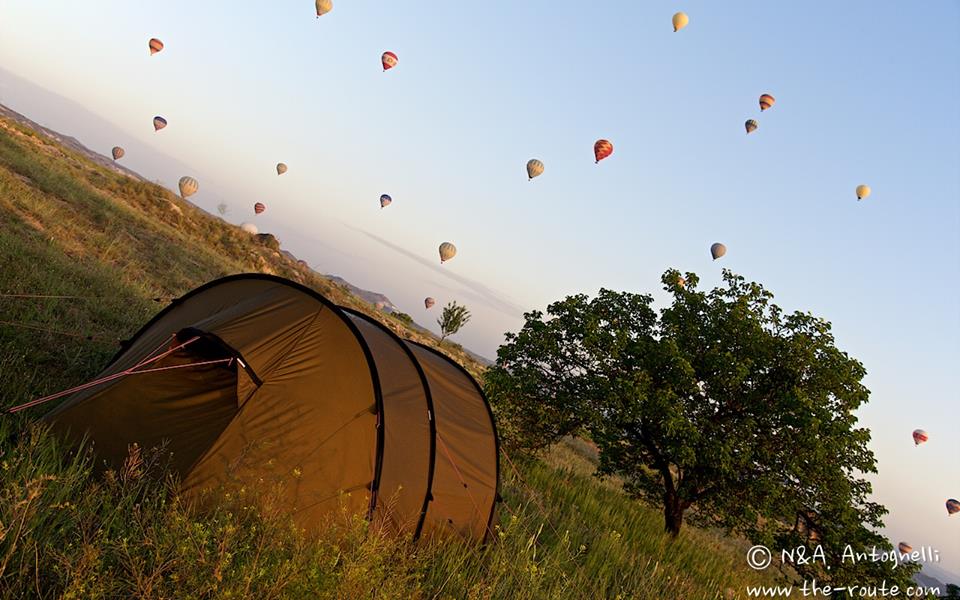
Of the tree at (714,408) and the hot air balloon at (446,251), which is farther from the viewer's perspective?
the hot air balloon at (446,251)

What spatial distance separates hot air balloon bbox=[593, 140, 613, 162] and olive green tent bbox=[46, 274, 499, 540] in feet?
86.0

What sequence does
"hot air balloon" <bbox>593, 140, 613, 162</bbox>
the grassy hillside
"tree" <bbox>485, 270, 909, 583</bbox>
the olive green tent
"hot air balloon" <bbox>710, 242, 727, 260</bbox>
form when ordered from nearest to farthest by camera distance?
the grassy hillside, the olive green tent, "tree" <bbox>485, 270, 909, 583</bbox>, "hot air balloon" <bbox>593, 140, 613, 162</bbox>, "hot air balloon" <bbox>710, 242, 727, 260</bbox>

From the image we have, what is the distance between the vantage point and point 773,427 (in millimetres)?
11641

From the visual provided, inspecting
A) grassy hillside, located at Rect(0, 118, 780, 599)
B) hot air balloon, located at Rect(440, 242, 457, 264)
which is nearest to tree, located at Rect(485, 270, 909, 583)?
grassy hillside, located at Rect(0, 118, 780, 599)

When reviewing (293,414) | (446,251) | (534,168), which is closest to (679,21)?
(534,168)

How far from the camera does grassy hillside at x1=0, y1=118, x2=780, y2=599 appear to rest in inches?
140

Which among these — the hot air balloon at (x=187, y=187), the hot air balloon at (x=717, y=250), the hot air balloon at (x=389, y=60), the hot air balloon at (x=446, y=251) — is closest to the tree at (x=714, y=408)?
the hot air balloon at (x=717, y=250)

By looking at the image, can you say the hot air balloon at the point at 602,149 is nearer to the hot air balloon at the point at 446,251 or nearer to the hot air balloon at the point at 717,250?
the hot air balloon at the point at 717,250

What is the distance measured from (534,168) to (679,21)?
14.0 meters

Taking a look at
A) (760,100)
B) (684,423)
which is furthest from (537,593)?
(760,100)

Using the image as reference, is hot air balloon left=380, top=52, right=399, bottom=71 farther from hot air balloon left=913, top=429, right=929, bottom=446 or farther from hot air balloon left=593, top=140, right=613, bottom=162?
hot air balloon left=913, top=429, right=929, bottom=446

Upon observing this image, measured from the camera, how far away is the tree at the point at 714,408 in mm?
11000

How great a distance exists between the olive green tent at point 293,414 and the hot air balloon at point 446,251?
136ft

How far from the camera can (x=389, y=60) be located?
3881 centimetres
